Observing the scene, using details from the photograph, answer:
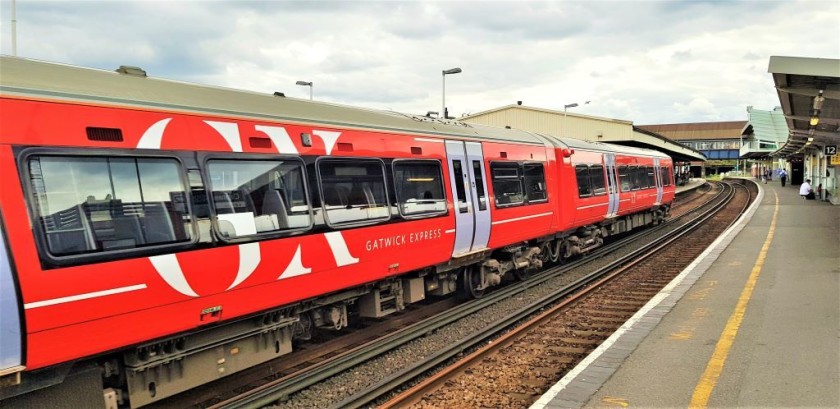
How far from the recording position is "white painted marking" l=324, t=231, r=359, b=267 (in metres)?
6.56

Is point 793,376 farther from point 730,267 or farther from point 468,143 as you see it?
point 730,267

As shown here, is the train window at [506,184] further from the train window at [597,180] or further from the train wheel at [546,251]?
the train window at [597,180]

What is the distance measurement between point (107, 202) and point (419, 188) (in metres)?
4.50

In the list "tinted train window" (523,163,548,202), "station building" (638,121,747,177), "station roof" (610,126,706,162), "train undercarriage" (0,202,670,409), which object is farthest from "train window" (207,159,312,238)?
"station building" (638,121,747,177)

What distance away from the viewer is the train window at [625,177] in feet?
57.2

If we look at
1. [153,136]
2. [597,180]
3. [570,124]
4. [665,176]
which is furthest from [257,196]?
[570,124]

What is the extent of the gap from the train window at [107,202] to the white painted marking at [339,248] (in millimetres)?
1823

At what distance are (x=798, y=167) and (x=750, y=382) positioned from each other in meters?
60.3

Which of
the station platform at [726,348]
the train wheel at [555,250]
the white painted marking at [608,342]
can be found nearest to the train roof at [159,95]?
the white painted marking at [608,342]

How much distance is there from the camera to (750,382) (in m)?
5.14

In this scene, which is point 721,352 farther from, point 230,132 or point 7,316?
point 7,316

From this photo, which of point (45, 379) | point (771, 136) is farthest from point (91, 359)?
point (771, 136)

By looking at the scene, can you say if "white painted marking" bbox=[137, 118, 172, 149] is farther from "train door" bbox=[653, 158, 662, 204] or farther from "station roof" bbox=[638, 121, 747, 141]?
"station roof" bbox=[638, 121, 747, 141]

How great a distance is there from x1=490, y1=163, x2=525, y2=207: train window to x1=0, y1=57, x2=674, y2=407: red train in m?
1.47
